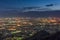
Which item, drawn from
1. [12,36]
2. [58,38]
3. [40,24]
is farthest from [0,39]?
[58,38]

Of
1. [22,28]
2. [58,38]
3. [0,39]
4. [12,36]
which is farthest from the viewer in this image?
[22,28]

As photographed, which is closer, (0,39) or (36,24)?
(0,39)

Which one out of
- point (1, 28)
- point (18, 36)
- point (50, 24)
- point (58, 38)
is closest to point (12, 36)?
point (18, 36)

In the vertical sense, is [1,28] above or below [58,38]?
above

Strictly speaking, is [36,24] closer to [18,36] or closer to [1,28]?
[18,36]

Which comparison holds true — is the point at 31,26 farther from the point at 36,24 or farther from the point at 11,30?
the point at 11,30

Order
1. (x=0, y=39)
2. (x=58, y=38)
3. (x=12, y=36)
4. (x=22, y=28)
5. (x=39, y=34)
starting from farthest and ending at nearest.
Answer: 1. (x=22, y=28)
2. (x=12, y=36)
3. (x=0, y=39)
4. (x=39, y=34)
5. (x=58, y=38)

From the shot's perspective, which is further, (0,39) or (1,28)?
(1,28)

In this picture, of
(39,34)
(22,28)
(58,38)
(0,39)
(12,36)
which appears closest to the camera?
(58,38)

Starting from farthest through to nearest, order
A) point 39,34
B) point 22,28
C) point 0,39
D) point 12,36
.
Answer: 1. point 22,28
2. point 12,36
3. point 0,39
4. point 39,34
